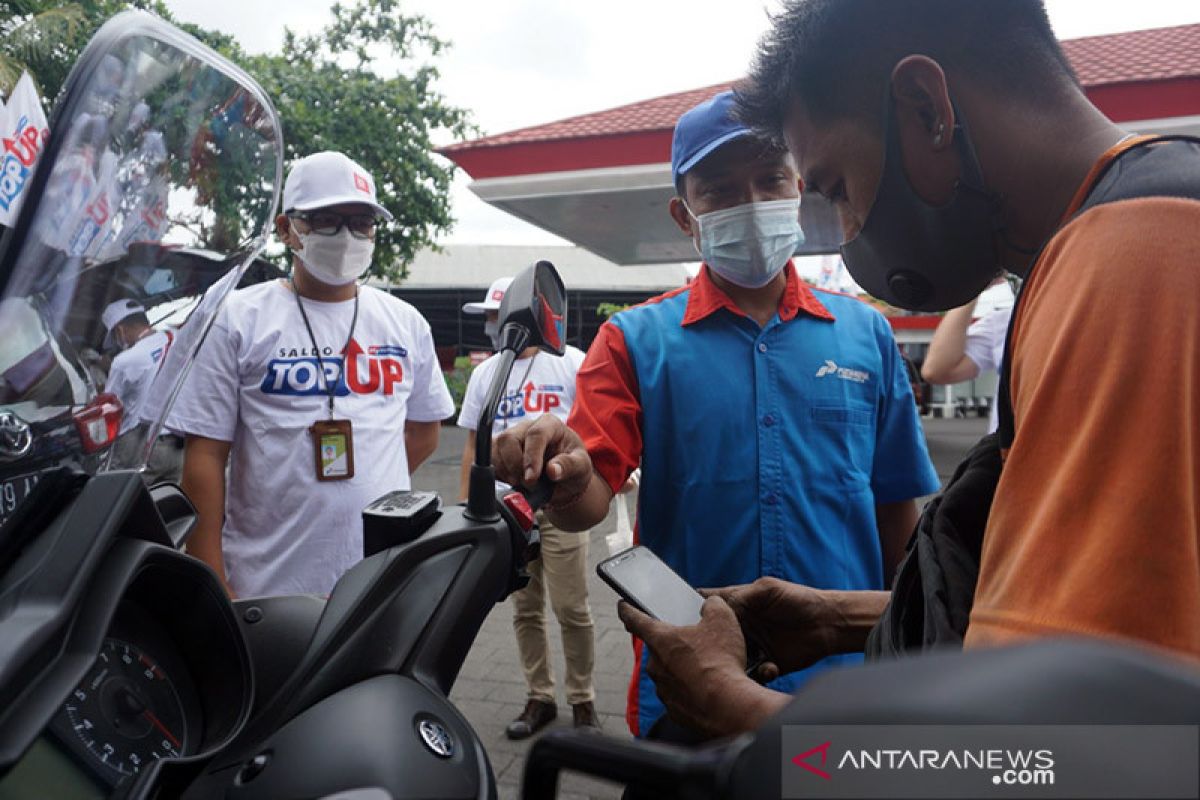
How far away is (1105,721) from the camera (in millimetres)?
353

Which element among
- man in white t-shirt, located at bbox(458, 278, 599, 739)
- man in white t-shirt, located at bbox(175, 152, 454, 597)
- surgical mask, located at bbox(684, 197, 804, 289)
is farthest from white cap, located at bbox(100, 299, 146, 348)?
man in white t-shirt, located at bbox(458, 278, 599, 739)

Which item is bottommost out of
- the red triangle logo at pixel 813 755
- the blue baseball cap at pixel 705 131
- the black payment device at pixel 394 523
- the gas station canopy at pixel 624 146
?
the black payment device at pixel 394 523

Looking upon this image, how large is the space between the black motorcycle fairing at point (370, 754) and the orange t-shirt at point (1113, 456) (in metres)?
0.49

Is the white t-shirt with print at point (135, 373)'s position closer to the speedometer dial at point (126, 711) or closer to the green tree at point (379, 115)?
the speedometer dial at point (126, 711)

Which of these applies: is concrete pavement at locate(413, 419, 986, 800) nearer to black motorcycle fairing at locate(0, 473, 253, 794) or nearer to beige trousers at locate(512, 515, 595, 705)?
beige trousers at locate(512, 515, 595, 705)

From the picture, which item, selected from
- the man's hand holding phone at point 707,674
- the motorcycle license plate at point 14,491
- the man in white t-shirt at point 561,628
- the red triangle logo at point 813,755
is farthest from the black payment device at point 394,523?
the man in white t-shirt at point 561,628

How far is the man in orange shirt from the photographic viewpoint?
2.17 ft

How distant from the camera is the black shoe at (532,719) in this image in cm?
385

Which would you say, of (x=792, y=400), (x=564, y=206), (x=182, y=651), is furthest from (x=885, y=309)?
(x=182, y=651)

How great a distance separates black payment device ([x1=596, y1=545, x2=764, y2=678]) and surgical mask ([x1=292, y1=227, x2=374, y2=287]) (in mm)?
1737

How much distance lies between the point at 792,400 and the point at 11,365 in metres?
1.64

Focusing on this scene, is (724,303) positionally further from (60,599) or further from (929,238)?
(60,599)

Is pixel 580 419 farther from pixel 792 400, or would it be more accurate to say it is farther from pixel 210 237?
pixel 210 237

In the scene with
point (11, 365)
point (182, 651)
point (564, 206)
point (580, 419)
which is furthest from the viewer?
point (564, 206)
